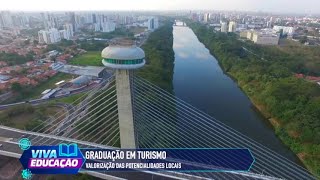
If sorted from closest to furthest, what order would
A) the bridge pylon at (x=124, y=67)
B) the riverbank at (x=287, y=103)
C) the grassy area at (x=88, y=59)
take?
the bridge pylon at (x=124, y=67) → the riverbank at (x=287, y=103) → the grassy area at (x=88, y=59)

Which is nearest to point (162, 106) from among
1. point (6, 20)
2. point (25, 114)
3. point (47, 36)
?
point (25, 114)

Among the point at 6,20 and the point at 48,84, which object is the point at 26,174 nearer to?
the point at 48,84

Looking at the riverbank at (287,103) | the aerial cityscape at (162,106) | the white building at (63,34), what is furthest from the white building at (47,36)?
the riverbank at (287,103)

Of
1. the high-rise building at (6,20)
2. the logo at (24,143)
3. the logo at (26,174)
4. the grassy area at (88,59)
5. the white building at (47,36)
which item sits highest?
the high-rise building at (6,20)

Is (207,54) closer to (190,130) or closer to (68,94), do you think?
(68,94)

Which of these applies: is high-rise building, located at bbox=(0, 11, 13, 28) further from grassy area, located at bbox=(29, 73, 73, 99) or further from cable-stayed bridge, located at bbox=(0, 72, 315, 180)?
cable-stayed bridge, located at bbox=(0, 72, 315, 180)

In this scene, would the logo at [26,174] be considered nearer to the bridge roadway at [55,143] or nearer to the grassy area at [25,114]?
the bridge roadway at [55,143]
